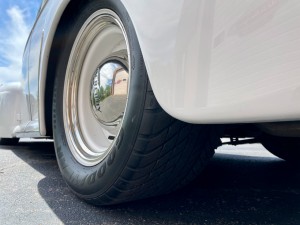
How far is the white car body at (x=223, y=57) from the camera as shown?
0.63m

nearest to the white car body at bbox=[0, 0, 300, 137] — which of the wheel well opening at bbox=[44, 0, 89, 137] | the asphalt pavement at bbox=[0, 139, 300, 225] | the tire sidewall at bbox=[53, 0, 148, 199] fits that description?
the tire sidewall at bbox=[53, 0, 148, 199]

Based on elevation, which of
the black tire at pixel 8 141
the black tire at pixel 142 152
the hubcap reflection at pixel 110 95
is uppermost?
the hubcap reflection at pixel 110 95

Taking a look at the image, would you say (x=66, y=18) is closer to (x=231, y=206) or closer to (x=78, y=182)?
(x=78, y=182)

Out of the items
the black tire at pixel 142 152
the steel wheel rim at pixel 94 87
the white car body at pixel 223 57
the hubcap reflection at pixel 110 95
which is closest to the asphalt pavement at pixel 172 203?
the black tire at pixel 142 152

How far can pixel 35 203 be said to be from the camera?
1.27m

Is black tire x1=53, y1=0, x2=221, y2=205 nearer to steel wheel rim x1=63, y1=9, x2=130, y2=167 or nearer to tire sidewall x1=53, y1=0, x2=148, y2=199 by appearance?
tire sidewall x1=53, y1=0, x2=148, y2=199

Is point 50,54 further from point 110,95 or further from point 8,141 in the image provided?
point 8,141

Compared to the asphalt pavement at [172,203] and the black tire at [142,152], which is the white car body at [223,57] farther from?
the asphalt pavement at [172,203]

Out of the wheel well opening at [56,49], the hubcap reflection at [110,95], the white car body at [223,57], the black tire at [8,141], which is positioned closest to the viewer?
the white car body at [223,57]

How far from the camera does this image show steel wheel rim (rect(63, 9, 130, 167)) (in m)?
1.30

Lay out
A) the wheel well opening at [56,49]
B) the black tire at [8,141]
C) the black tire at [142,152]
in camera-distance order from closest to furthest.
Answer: the black tire at [142,152], the wheel well opening at [56,49], the black tire at [8,141]

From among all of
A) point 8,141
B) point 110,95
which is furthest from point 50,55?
point 8,141

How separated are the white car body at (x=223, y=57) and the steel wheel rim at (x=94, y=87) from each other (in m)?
0.40

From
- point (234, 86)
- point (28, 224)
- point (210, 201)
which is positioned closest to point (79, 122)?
point (28, 224)
